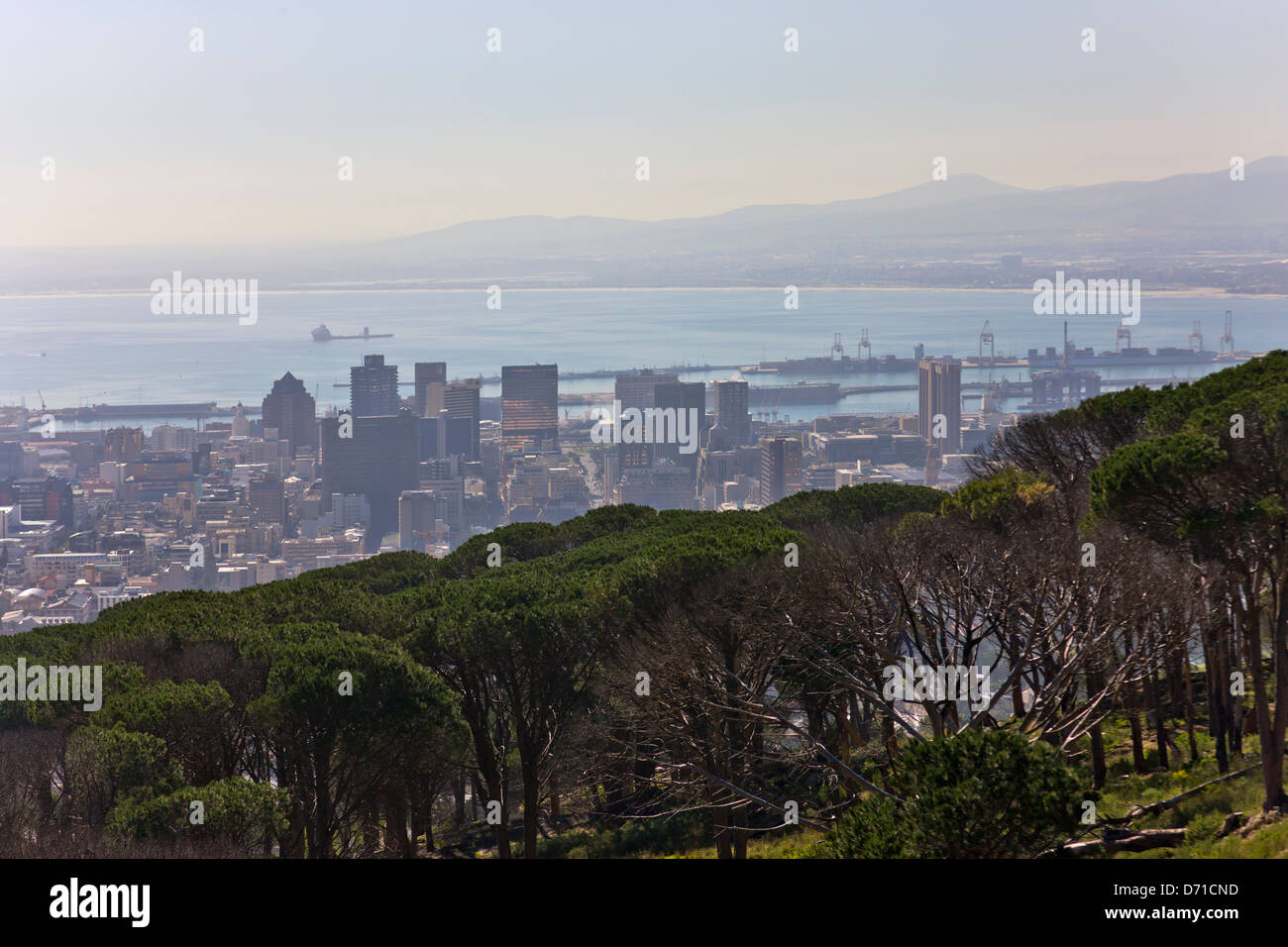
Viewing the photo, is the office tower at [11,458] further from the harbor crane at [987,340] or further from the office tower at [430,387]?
the harbor crane at [987,340]

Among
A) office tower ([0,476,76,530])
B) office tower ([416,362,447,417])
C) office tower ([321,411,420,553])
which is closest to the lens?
office tower ([0,476,76,530])

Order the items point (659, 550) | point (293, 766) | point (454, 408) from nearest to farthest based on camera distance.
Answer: point (293, 766)
point (659, 550)
point (454, 408)

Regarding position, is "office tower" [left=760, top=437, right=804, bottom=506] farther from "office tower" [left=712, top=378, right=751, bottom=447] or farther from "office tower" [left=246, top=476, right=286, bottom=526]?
→ "office tower" [left=246, top=476, right=286, bottom=526]

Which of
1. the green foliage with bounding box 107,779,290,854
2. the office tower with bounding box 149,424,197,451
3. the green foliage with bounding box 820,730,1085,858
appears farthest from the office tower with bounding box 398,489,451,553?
the green foliage with bounding box 820,730,1085,858

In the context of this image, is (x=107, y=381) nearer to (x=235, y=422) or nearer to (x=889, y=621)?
(x=235, y=422)
